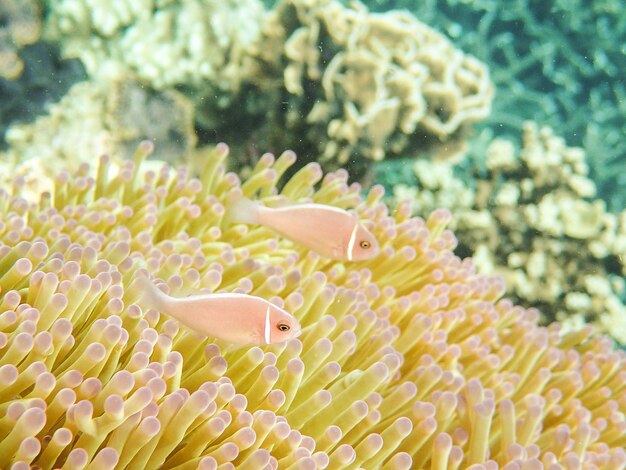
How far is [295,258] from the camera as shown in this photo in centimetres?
242

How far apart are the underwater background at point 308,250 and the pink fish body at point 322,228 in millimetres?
103

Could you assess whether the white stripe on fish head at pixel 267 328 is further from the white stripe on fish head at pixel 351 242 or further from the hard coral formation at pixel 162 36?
the hard coral formation at pixel 162 36

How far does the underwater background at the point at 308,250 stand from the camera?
1.49m

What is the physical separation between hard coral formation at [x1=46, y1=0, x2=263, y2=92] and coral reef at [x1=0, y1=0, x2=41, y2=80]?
21 centimetres

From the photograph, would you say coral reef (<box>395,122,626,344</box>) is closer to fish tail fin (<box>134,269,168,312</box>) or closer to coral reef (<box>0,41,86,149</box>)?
coral reef (<box>0,41,86,149</box>)

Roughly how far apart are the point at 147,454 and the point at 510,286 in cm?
353

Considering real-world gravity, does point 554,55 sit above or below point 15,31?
below

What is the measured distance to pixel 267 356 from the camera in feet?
5.54

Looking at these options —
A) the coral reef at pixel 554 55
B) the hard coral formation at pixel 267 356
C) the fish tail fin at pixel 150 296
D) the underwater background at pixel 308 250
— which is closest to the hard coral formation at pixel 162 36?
the underwater background at pixel 308 250

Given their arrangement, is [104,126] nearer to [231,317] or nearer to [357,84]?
[357,84]

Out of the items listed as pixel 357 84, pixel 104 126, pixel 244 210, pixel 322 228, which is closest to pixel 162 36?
pixel 104 126

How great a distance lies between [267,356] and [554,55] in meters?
4.58

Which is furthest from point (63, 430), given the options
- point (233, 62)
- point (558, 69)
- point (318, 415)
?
point (558, 69)

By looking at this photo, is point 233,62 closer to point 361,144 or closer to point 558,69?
point 361,144
